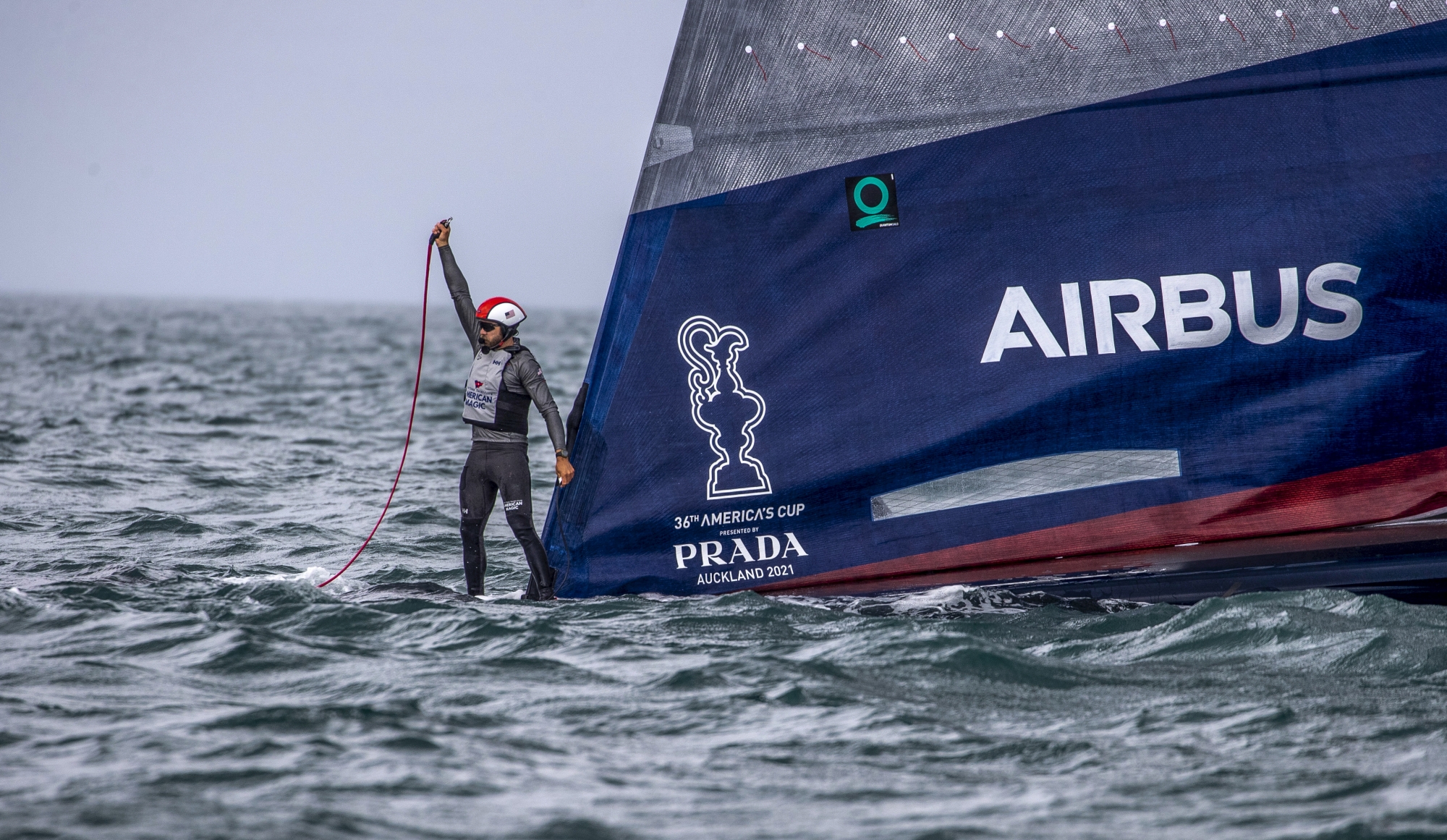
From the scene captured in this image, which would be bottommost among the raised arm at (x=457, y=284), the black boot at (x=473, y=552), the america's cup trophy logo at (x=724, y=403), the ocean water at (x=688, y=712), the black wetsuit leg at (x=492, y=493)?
the ocean water at (x=688, y=712)

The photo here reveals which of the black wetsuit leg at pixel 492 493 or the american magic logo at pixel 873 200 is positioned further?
the black wetsuit leg at pixel 492 493

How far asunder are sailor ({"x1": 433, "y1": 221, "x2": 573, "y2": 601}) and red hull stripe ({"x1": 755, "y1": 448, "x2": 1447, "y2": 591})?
1.78 metres

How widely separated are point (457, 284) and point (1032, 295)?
8.61ft

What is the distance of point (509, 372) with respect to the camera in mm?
6324

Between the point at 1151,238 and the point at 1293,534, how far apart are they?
1368 millimetres

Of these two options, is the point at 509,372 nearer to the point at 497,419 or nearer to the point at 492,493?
the point at 497,419

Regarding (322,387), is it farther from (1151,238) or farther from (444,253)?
(1151,238)

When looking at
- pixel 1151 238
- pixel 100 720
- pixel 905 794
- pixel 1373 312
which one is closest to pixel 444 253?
pixel 100 720

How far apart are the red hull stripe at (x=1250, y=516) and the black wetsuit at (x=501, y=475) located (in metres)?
1.74

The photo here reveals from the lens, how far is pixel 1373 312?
5582 mm

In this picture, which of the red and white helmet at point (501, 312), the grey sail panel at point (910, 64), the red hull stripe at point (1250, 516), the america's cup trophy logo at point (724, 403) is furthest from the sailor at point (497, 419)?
the red hull stripe at point (1250, 516)

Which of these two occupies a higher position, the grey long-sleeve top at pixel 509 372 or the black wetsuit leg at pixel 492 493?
the grey long-sleeve top at pixel 509 372

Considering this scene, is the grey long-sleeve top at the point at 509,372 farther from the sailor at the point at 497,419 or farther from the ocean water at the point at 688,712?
the ocean water at the point at 688,712

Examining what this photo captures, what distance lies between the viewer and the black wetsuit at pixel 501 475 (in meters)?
6.25
